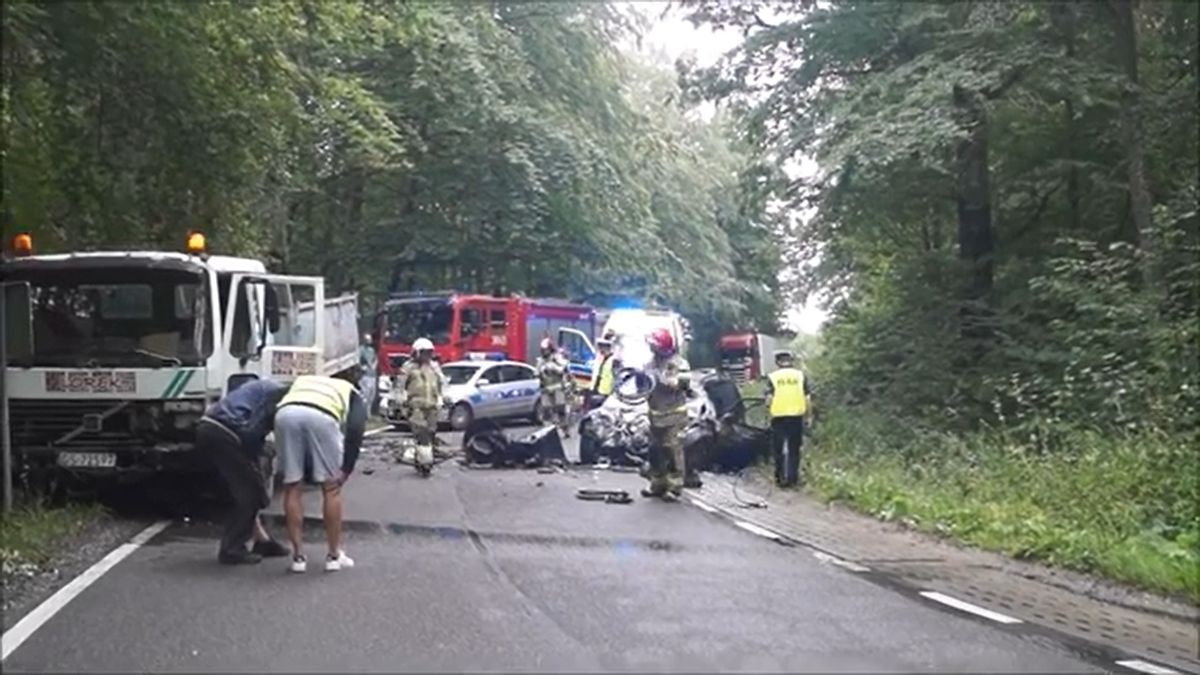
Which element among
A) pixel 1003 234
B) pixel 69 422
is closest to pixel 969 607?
pixel 69 422

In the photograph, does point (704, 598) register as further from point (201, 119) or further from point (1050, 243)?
point (1050, 243)

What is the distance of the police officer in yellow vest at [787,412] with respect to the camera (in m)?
16.8

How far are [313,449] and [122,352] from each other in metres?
4.02

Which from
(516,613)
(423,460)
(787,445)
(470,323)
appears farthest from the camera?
(470,323)

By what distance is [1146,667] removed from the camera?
7.96 m

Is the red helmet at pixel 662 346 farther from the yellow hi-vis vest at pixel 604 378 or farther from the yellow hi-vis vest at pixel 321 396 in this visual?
the yellow hi-vis vest at pixel 604 378

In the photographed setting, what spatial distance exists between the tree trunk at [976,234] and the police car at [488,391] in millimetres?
9465

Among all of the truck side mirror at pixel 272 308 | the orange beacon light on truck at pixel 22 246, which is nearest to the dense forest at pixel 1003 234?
the truck side mirror at pixel 272 308

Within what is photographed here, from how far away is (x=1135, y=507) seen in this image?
12.9 metres

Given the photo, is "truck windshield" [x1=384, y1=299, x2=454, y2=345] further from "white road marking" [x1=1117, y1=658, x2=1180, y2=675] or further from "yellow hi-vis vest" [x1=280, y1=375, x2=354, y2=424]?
"white road marking" [x1=1117, y1=658, x2=1180, y2=675]

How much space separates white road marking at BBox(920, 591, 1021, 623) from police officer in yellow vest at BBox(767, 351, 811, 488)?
22.1 ft

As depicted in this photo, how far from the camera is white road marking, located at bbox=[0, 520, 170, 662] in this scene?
7.99m

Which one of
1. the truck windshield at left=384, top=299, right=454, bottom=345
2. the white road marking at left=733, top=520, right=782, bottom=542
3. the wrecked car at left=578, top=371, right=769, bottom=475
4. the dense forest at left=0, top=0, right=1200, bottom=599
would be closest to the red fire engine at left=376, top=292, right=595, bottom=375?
the truck windshield at left=384, top=299, right=454, bottom=345

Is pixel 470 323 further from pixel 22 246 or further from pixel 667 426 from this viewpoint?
pixel 22 246
